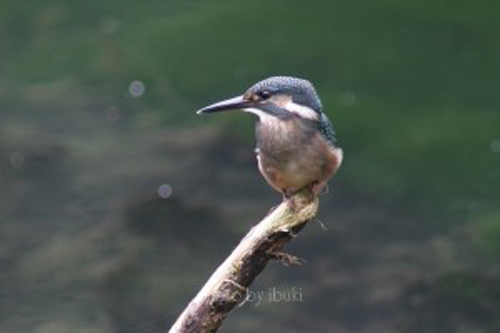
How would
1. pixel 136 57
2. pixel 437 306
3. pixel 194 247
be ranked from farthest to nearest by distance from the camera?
pixel 136 57 < pixel 194 247 < pixel 437 306

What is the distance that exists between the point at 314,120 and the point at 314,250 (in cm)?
277

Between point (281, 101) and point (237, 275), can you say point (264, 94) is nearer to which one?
point (281, 101)

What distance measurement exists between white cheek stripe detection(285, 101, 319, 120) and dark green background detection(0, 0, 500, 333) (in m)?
2.39

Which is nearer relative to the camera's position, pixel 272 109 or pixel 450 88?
pixel 272 109

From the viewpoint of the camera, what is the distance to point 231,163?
21.2ft

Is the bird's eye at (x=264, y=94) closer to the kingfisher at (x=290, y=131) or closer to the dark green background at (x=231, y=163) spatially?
the kingfisher at (x=290, y=131)

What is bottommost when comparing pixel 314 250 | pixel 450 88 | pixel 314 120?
pixel 314 120

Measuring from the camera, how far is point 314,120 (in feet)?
10.4

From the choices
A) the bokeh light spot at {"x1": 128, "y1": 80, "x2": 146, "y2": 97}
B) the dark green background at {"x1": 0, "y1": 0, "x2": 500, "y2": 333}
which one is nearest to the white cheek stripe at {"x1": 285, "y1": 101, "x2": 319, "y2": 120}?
the dark green background at {"x1": 0, "y1": 0, "x2": 500, "y2": 333}

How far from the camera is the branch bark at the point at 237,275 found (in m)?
3.18

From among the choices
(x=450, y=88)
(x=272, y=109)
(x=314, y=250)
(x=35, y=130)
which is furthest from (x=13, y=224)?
(x=272, y=109)

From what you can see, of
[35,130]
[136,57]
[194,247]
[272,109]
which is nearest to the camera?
[272,109]

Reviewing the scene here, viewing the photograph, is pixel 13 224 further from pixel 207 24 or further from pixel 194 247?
pixel 207 24

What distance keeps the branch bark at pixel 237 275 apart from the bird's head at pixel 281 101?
10.4 inches
